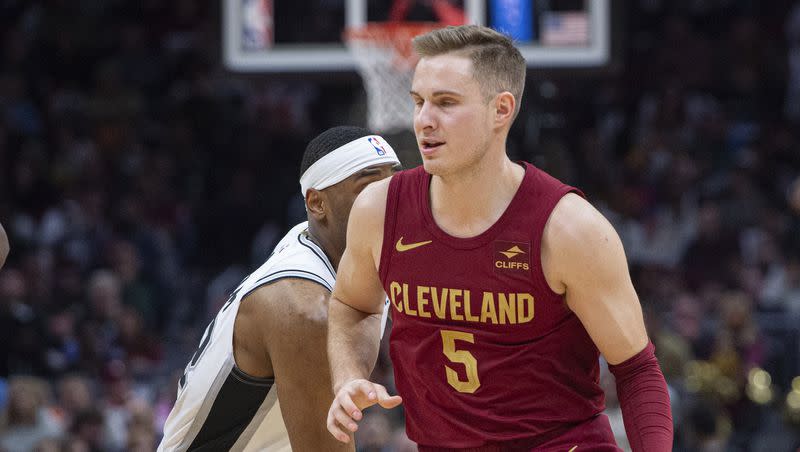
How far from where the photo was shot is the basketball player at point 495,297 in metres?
3.47

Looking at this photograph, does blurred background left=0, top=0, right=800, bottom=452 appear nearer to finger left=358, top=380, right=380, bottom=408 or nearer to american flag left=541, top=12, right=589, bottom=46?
american flag left=541, top=12, right=589, bottom=46

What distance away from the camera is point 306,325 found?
3.93 meters

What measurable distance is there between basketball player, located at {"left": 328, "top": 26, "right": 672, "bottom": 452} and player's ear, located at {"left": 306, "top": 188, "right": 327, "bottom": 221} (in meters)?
0.71

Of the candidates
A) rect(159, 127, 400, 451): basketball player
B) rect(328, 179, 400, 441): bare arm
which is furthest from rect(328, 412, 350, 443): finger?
rect(159, 127, 400, 451): basketball player

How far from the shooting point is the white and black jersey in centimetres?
410

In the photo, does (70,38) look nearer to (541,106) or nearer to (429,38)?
(541,106)

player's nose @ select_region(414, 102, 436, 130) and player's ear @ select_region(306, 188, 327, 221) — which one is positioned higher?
player's nose @ select_region(414, 102, 436, 130)

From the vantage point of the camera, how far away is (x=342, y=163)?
4.33 metres

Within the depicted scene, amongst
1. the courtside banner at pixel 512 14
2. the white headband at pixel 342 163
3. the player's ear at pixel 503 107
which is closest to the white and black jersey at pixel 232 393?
the white headband at pixel 342 163

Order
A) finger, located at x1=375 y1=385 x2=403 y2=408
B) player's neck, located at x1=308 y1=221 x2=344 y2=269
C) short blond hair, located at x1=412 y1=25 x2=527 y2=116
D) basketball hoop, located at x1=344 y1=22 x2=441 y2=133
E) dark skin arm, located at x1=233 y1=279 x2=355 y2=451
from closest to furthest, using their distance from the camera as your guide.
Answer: finger, located at x1=375 y1=385 x2=403 y2=408 → short blond hair, located at x1=412 y1=25 x2=527 y2=116 → dark skin arm, located at x1=233 y1=279 x2=355 y2=451 → player's neck, located at x1=308 y1=221 x2=344 y2=269 → basketball hoop, located at x1=344 y1=22 x2=441 y2=133

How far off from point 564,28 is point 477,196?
216 inches

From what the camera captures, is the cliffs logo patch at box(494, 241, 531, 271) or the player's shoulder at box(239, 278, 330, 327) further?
the player's shoulder at box(239, 278, 330, 327)

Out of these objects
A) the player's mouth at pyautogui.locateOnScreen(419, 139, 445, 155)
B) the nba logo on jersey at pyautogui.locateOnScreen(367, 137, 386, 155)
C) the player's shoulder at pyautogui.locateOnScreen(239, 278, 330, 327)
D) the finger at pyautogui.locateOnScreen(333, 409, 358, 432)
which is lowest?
the finger at pyautogui.locateOnScreen(333, 409, 358, 432)

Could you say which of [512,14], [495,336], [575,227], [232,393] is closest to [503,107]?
[575,227]
